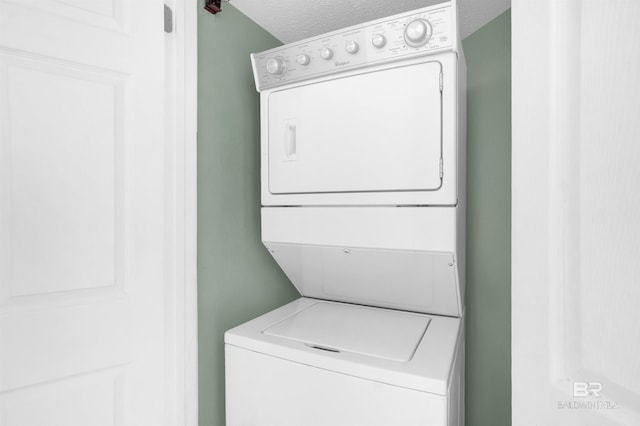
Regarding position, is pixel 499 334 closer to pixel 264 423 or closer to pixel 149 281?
pixel 264 423

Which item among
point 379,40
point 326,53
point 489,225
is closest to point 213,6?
point 326,53

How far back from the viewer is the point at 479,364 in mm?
2146

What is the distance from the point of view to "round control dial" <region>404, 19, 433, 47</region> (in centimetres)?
142

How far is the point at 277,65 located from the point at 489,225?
161cm

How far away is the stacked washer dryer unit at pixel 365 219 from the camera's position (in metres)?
1.37

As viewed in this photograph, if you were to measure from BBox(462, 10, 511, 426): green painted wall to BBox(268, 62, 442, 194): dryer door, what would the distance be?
81 centimetres

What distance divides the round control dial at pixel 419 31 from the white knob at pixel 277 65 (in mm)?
665

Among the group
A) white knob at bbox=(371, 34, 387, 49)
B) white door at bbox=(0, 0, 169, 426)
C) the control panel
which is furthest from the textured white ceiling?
white door at bbox=(0, 0, 169, 426)

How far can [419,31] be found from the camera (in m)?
1.41

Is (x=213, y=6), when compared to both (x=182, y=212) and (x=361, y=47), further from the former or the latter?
(x=182, y=212)
